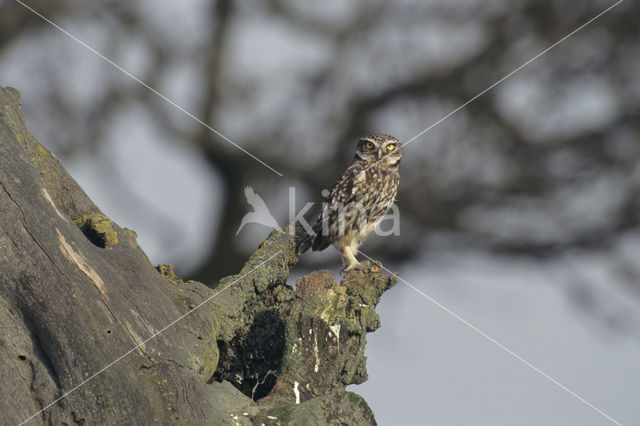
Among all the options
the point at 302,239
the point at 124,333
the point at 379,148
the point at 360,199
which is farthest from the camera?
the point at 379,148

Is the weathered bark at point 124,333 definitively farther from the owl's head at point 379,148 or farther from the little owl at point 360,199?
the owl's head at point 379,148

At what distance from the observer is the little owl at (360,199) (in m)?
5.85

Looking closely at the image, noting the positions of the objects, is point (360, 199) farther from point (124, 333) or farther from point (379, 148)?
point (124, 333)

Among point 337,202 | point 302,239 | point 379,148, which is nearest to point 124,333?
point 302,239

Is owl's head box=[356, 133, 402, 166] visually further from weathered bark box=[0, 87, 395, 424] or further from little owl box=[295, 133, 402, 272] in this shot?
weathered bark box=[0, 87, 395, 424]

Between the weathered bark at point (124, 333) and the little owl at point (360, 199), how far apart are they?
204cm

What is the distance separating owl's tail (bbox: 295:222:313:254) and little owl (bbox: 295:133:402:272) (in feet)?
0.34

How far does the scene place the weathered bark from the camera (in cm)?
284

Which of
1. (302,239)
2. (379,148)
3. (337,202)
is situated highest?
(379,148)

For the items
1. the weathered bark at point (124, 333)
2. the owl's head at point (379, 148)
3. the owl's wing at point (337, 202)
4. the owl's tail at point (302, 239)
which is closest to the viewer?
the weathered bark at point (124, 333)

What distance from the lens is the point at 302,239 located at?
17.9 feet

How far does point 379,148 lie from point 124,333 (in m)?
3.43

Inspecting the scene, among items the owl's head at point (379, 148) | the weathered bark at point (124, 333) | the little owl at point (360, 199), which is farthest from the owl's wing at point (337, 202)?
the weathered bark at point (124, 333)

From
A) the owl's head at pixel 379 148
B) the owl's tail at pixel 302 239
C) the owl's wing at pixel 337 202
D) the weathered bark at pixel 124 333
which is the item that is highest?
the owl's head at pixel 379 148
